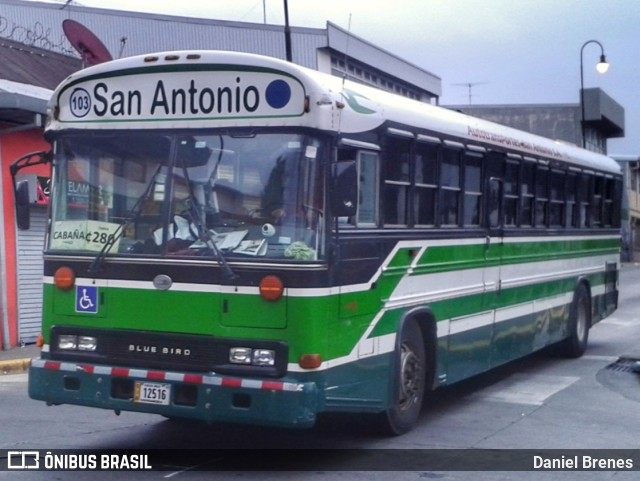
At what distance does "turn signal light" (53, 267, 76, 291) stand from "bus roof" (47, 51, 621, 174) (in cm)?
118

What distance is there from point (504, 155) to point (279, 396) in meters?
5.43

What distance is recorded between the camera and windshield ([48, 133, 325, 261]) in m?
7.70

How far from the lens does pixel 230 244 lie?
7.80 m

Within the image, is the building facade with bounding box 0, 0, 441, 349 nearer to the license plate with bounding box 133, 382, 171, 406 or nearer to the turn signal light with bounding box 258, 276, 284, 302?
the turn signal light with bounding box 258, 276, 284, 302

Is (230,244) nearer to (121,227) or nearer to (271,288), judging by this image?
(271,288)

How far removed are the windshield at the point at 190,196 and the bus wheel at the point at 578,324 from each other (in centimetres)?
826

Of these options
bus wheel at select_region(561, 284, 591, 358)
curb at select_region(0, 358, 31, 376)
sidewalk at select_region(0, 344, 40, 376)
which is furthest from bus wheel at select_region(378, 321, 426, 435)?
curb at select_region(0, 358, 31, 376)

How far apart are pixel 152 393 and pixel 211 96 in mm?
2325

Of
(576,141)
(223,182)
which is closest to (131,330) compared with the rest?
(223,182)

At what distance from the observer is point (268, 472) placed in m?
8.01

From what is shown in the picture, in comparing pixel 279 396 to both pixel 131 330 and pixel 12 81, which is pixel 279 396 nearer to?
pixel 131 330

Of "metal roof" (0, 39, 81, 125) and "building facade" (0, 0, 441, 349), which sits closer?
"metal roof" (0, 39, 81, 125)

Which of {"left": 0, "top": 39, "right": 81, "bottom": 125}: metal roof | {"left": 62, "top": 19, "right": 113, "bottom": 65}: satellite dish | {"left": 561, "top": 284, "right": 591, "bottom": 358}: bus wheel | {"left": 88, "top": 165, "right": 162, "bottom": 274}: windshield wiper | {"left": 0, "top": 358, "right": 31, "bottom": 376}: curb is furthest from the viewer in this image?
{"left": 62, "top": 19, "right": 113, "bottom": 65}: satellite dish

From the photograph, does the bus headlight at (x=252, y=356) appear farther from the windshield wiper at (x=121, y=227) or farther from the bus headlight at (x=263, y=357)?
the windshield wiper at (x=121, y=227)
